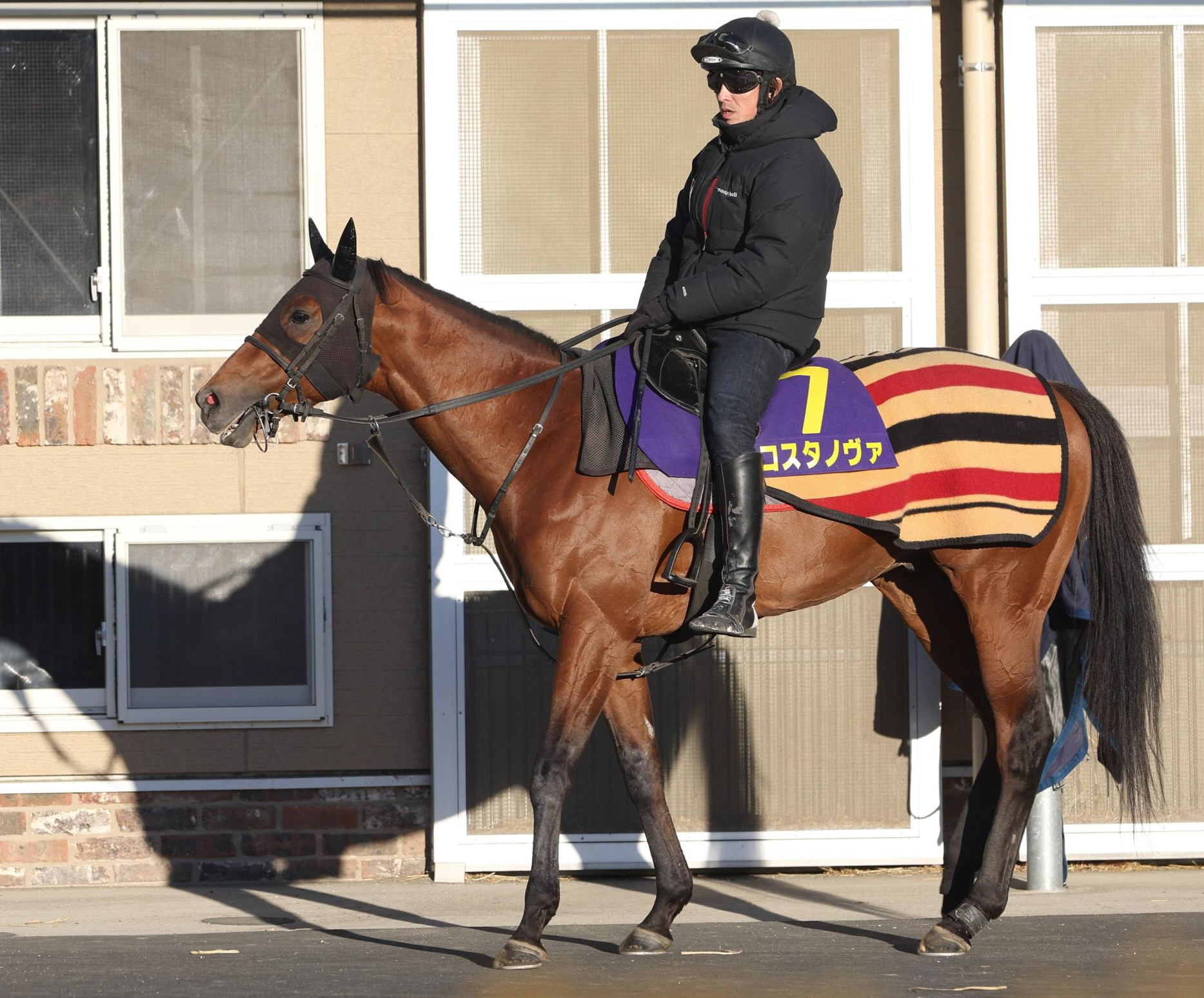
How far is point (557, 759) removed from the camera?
491 cm

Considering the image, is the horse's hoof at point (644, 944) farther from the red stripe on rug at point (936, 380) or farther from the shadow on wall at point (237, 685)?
the shadow on wall at point (237, 685)

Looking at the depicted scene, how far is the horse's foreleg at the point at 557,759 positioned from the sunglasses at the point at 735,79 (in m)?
1.79

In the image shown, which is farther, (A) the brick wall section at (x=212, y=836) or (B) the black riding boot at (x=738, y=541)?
(A) the brick wall section at (x=212, y=836)

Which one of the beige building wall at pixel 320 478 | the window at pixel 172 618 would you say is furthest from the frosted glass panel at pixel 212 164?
the window at pixel 172 618

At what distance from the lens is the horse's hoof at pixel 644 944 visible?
16.9 ft

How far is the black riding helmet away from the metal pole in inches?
125

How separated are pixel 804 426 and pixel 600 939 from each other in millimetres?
1876

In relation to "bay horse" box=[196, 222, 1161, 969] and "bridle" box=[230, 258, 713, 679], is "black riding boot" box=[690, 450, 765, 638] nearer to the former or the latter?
"bridle" box=[230, 258, 713, 679]

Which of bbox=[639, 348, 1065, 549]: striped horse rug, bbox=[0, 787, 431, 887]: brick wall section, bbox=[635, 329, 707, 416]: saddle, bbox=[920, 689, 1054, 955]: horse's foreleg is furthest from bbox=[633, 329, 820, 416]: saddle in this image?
bbox=[0, 787, 431, 887]: brick wall section

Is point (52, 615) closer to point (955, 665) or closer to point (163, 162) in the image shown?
point (163, 162)

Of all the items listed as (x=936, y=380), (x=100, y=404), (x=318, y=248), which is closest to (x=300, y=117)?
(x=100, y=404)

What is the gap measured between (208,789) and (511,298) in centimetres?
252

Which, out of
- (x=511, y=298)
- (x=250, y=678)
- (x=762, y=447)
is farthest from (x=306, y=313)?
(x=250, y=678)

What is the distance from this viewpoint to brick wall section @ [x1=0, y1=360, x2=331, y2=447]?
6.92 m
